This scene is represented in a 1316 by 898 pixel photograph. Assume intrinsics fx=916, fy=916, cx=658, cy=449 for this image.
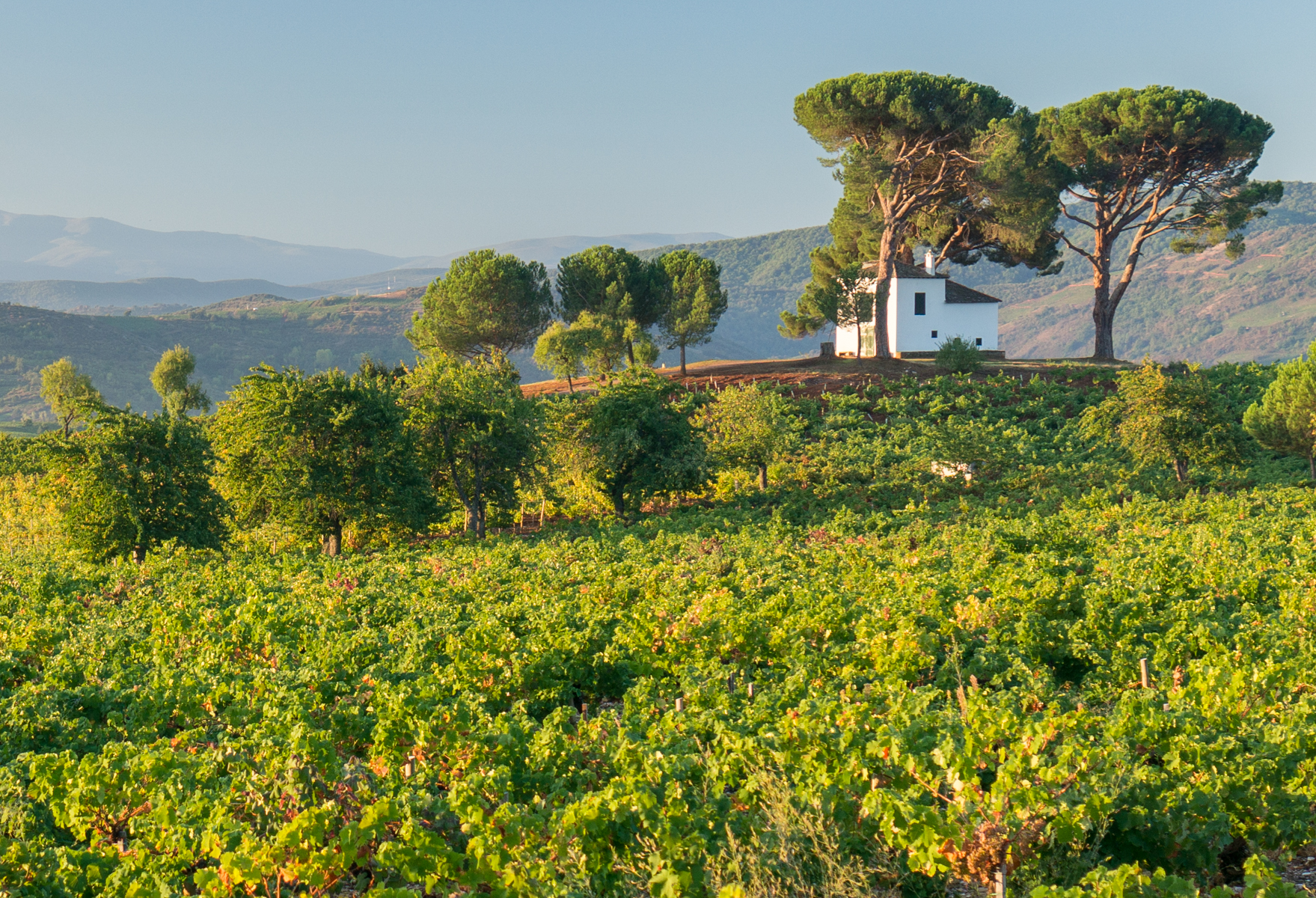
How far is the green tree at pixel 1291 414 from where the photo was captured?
96.3ft

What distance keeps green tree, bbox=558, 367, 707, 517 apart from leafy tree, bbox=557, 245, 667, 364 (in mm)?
23964

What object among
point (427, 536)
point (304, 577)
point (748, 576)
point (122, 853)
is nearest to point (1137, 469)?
point (748, 576)

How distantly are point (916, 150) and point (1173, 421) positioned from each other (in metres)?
25.6

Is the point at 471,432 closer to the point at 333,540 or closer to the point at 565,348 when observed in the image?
the point at 333,540

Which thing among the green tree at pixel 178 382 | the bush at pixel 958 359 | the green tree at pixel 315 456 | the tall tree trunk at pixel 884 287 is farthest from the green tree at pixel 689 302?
the green tree at pixel 178 382

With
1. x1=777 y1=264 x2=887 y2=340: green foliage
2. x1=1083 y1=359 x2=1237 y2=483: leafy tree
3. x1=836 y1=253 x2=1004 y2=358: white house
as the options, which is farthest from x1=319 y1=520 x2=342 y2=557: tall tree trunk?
x1=836 y1=253 x2=1004 y2=358: white house

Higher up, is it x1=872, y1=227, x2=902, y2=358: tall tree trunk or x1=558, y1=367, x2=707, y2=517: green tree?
x1=872, y1=227, x2=902, y2=358: tall tree trunk

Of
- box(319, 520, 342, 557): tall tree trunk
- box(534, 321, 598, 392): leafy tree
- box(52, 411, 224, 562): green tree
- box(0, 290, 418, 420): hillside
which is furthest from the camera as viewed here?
box(0, 290, 418, 420): hillside

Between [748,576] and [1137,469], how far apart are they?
21895mm

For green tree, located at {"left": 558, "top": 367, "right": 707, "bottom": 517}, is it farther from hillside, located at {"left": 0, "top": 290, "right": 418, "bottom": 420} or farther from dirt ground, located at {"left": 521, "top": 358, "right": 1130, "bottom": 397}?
hillside, located at {"left": 0, "top": 290, "right": 418, "bottom": 420}

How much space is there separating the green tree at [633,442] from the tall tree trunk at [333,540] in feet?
26.4

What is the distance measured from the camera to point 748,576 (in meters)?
15.0

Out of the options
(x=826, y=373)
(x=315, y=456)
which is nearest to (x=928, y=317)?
(x=826, y=373)

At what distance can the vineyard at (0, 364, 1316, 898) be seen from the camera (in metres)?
6.07
